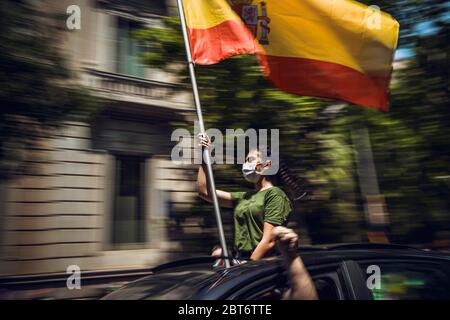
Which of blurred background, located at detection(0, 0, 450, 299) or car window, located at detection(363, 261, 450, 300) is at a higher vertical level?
blurred background, located at detection(0, 0, 450, 299)

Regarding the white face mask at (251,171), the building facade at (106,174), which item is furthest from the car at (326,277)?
the building facade at (106,174)

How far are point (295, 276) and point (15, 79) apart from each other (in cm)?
398

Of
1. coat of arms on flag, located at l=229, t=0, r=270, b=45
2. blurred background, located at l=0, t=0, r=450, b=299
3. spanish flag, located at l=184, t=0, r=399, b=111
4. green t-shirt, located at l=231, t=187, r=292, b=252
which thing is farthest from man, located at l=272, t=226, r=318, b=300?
blurred background, located at l=0, t=0, r=450, b=299

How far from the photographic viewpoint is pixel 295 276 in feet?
8.98

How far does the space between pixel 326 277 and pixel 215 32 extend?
255cm

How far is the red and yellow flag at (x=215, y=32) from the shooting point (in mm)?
4469

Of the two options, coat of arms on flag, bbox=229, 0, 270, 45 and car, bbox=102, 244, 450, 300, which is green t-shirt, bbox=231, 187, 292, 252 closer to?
car, bbox=102, 244, 450, 300

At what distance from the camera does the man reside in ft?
8.84

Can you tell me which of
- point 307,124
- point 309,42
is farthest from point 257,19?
point 307,124

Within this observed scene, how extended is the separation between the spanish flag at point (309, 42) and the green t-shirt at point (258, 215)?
1186mm

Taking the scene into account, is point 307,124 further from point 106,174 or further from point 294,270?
point 106,174

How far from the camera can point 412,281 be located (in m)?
3.21
